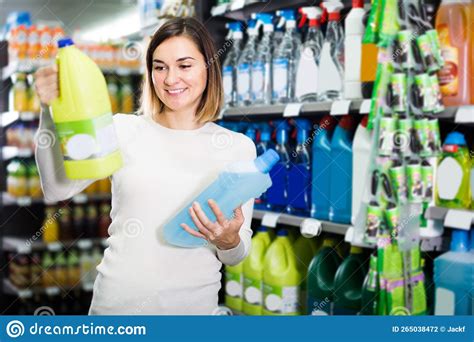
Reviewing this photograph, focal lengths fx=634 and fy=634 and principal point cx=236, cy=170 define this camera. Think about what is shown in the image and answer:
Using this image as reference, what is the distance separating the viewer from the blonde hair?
1259 millimetres

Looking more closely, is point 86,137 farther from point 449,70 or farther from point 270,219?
point 270,219

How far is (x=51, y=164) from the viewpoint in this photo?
3.76 feet

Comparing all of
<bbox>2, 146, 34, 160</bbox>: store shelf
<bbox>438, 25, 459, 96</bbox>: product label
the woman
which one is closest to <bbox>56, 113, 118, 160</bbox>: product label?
the woman

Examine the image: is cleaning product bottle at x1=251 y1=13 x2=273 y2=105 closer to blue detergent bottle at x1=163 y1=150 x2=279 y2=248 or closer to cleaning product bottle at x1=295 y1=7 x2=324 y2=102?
cleaning product bottle at x1=295 y1=7 x2=324 y2=102

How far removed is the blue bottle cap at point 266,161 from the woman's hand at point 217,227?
0.11 metres

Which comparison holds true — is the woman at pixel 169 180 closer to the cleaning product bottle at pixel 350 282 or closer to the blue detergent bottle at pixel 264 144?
the cleaning product bottle at pixel 350 282

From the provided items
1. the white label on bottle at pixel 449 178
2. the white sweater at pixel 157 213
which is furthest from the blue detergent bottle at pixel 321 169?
the white sweater at pixel 157 213

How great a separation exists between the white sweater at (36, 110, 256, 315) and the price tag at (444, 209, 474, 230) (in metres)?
0.83

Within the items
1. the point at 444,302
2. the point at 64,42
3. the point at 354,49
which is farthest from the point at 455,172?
the point at 64,42

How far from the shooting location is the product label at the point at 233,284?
2891mm
